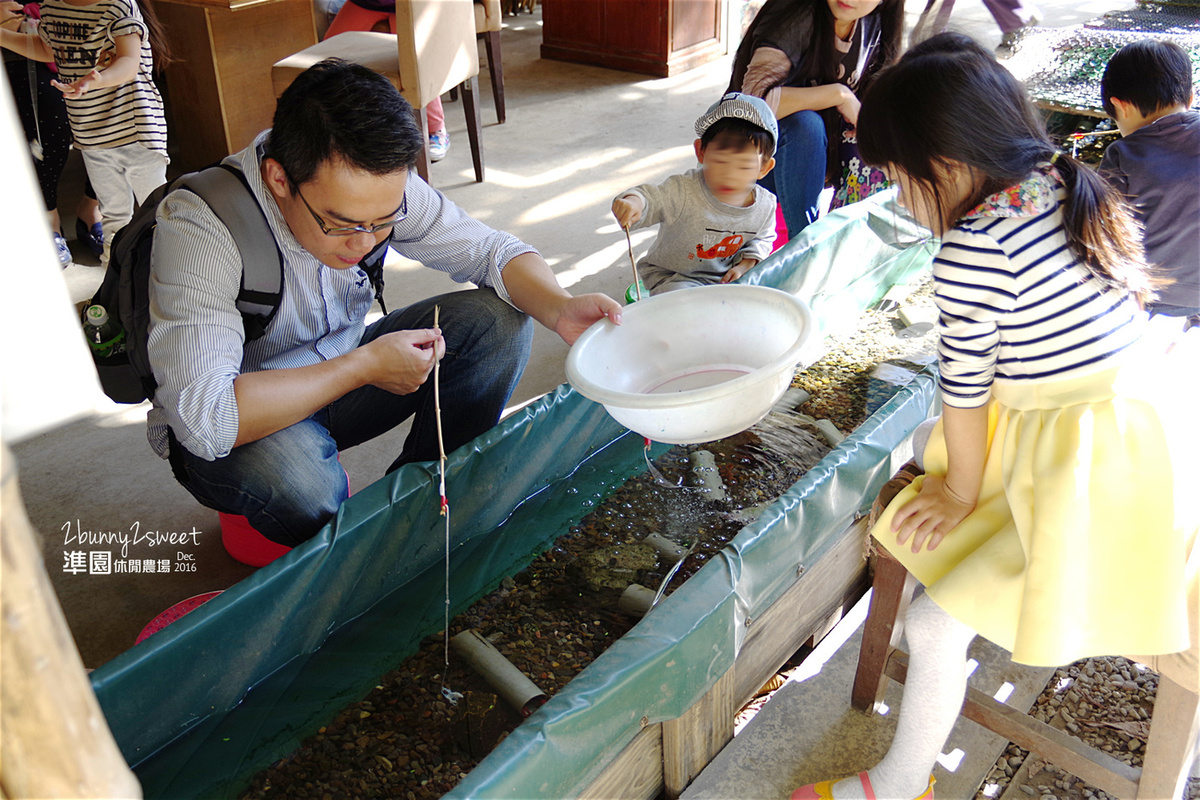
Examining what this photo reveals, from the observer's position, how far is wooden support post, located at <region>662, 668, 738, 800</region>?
131cm

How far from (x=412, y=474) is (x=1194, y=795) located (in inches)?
53.9

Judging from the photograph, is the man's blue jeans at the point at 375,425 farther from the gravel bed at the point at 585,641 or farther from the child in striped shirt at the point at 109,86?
the child in striped shirt at the point at 109,86

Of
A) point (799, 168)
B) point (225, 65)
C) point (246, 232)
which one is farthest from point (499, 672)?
point (225, 65)

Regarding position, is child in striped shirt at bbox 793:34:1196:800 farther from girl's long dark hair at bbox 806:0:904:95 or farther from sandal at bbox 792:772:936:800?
girl's long dark hair at bbox 806:0:904:95

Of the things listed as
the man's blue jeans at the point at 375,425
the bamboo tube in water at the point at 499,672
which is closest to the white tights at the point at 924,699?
the bamboo tube in water at the point at 499,672

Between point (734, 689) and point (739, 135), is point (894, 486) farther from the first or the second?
point (739, 135)

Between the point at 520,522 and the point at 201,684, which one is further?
the point at 520,522

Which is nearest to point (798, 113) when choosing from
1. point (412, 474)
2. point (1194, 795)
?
point (412, 474)

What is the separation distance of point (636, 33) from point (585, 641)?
14.8ft

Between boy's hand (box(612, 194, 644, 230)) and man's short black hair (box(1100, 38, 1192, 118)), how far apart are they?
1328 mm

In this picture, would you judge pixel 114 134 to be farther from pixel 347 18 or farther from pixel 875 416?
pixel 875 416

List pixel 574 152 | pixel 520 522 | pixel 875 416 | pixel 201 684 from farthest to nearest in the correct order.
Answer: pixel 574 152 < pixel 520 522 < pixel 875 416 < pixel 201 684

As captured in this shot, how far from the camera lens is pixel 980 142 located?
1.08 m

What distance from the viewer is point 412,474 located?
152cm
